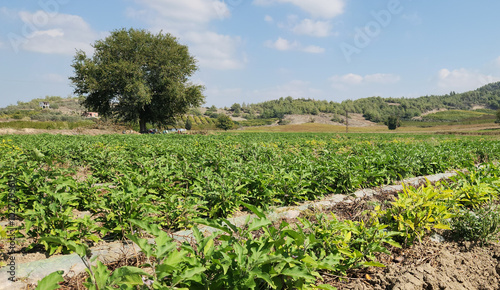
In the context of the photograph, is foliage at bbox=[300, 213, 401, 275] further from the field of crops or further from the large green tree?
the large green tree

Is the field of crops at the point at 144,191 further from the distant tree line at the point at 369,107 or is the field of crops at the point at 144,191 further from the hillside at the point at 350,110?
the distant tree line at the point at 369,107

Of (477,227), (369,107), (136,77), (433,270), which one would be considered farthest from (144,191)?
(369,107)

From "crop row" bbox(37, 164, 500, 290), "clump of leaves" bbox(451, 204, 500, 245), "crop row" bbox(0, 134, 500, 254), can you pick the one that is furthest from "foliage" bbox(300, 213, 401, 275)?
"crop row" bbox(0, 134, 500, 254)

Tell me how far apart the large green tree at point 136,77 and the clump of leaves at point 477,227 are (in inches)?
1248

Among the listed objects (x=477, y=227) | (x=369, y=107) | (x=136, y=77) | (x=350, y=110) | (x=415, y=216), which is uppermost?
(x=369, y=107)

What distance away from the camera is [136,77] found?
104 ft

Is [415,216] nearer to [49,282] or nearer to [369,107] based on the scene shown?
[49,282]

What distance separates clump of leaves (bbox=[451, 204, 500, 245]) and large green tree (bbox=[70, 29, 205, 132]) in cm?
3170

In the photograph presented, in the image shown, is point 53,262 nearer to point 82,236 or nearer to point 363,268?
point 82,236

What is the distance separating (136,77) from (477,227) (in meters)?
34.2

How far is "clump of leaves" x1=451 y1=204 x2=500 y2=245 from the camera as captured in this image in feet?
9.95

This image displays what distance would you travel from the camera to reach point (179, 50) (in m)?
34.8

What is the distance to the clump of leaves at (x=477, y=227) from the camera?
3033 mm

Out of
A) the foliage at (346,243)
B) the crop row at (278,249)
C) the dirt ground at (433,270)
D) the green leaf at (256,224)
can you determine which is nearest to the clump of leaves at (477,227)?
the crop row at (278,249)
